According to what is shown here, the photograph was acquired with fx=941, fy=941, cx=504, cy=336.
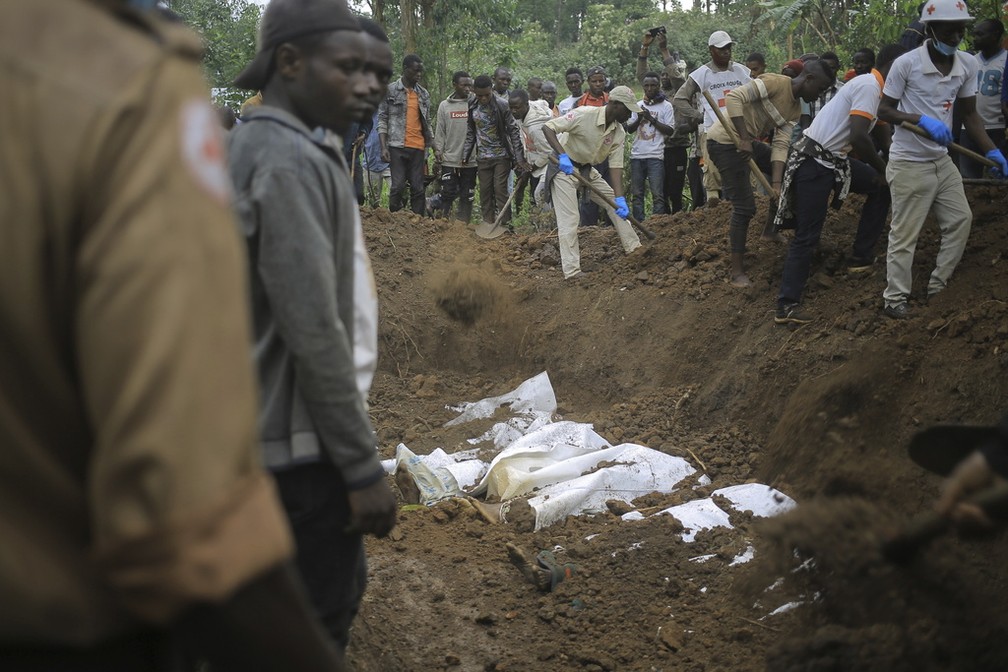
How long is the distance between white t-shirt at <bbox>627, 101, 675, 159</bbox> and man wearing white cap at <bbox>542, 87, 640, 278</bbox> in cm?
159

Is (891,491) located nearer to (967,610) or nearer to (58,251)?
(967,610)

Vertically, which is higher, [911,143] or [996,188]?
[911,143]

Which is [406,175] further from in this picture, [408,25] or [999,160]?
[999,160]

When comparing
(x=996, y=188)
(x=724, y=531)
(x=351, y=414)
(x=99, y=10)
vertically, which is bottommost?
(x=724, y=531)

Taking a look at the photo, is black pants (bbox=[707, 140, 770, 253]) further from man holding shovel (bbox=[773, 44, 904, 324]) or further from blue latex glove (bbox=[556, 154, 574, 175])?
blue latex glove (bbox=[556, 154, 574, 175])

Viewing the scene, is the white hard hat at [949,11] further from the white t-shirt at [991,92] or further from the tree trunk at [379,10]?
the tree trunk at [379,10]

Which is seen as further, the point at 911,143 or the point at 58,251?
the point at 911,143

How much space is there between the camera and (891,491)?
4.55 metres

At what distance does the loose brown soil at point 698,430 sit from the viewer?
2.87 m

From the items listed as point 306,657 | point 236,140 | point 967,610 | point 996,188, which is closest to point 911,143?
point 996,188

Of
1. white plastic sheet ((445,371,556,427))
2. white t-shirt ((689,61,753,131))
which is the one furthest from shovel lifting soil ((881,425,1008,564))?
white t-shirt ((689,61,753,131))

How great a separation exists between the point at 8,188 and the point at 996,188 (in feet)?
24.9

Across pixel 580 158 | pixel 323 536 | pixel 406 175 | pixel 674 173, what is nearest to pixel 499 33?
pixel 406 175

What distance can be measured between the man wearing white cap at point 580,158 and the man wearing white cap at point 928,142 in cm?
317
